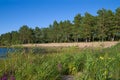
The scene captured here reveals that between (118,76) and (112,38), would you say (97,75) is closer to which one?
(118,76)

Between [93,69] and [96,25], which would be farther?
[96,25]

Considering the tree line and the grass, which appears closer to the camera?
the grass

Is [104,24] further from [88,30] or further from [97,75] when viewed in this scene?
[97,75]

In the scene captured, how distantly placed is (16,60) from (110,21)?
198 ft

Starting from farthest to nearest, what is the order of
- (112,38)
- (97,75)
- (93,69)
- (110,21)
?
(112,38)
(110,21)
(93,69)
(97,75)

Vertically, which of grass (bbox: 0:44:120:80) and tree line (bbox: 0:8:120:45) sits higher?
tree line (bbox: 0:8:120:45)

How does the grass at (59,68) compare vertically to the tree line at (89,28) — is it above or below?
below

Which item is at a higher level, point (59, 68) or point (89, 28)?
point (89, 28)

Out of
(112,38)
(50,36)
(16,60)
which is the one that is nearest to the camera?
(16,60)

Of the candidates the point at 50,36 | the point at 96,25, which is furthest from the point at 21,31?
the point at 96,25

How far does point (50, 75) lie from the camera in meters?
6.53

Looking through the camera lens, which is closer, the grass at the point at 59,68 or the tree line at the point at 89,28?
the grass at the point at 59,68

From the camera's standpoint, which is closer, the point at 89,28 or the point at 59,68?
the point at 59,68

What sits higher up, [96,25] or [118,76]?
[96,25]
